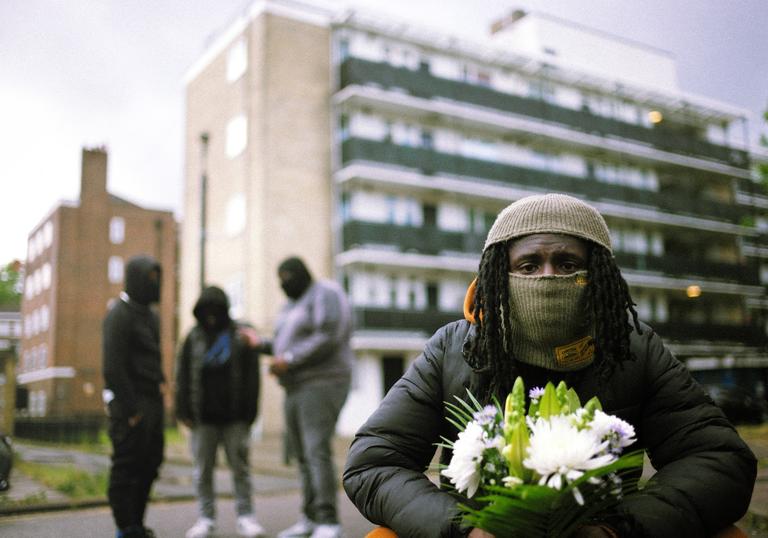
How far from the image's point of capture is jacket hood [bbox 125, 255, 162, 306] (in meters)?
5.11

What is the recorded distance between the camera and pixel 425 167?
3216 centimetres

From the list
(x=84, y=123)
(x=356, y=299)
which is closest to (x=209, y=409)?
(x=84, y=123)

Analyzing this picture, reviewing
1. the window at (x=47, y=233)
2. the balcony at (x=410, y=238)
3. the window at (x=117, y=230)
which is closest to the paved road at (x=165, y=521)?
the window at (x=47, y=233)

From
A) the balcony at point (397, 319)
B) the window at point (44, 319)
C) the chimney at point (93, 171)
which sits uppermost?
the chimney at point (93, 171)

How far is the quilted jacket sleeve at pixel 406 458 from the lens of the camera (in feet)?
6.55

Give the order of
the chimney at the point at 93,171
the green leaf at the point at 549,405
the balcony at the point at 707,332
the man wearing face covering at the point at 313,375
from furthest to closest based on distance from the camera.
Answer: the balcony at the point at 707,332, the chimney at the point at 93,171, the man wearing face covering at the point at 313,375, the green leaf at the point at 549,405

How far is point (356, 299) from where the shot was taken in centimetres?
3053

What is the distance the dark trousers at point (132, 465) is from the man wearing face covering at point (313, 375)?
1.00m

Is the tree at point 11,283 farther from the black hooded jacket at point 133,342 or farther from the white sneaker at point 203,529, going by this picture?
the white sneaker at point 203,529

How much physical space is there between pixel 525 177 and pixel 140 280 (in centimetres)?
3149

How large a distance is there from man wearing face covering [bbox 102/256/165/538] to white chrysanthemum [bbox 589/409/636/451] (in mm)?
3760

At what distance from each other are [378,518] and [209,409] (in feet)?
12.5

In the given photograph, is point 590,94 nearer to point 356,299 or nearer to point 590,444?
point 356,299

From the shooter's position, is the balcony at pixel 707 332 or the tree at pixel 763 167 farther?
the balcony at pixel 707 332
